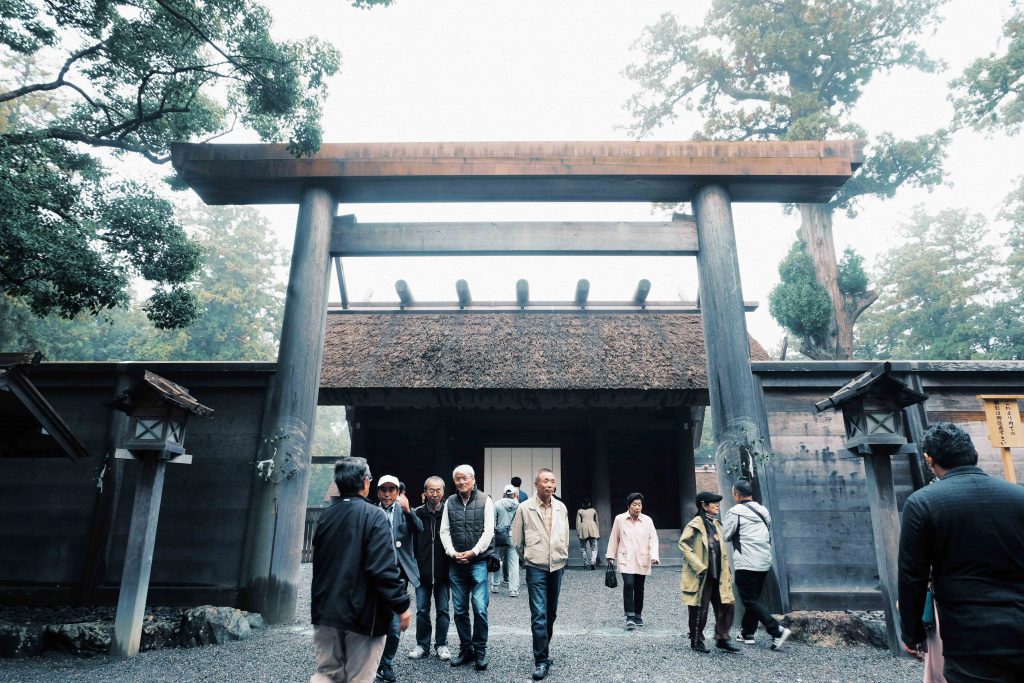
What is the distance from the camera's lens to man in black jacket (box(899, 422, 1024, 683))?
211 centimetres

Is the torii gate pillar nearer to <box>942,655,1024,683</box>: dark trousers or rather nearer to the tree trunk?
<box>942,655,1024,683</box>: dark trousers

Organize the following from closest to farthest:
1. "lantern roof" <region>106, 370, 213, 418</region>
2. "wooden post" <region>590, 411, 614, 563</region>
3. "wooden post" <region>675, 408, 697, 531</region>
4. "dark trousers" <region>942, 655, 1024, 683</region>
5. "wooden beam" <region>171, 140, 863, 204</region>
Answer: "dark trousers" <region>942, 655, 1024, 683</region> → "lantern roof" <region>106, 370, 213, 418</region> → "wooden beam" <region>171, 140, 863, 204</region> → "wooden post" <region>590, 411, 614, 563</region> → "wooden post" <region>675, 408, 697, 531</region>

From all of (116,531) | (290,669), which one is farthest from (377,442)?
(290,669)

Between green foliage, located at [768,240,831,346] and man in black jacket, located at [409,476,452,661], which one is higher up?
green foliage, located at [768,240,831,346]

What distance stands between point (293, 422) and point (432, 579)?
7.83 feet

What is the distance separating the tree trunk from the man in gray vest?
9.51 meters

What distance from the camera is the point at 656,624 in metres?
5.76

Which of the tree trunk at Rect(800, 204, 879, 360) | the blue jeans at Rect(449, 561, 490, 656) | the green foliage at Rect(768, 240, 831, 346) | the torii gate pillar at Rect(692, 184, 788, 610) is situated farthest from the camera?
the tree trunk at Rect(800, 204, 879, 360)

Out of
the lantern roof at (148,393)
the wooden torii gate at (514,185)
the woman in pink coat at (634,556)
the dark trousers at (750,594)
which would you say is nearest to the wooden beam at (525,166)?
the wooden torii gate at (514,185)

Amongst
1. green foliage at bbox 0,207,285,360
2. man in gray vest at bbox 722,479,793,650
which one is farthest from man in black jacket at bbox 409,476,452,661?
green foliage at bbox 0,207,285,360

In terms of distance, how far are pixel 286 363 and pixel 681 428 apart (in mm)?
8809

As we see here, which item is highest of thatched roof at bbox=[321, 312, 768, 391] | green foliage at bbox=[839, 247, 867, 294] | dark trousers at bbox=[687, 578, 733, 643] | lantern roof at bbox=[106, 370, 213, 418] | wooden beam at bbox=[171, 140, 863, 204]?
green foliage at bbox=[839, 247, 867, 294]

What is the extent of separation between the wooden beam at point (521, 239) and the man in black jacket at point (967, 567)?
4.28m

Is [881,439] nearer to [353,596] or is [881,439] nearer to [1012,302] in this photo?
[353,596]
